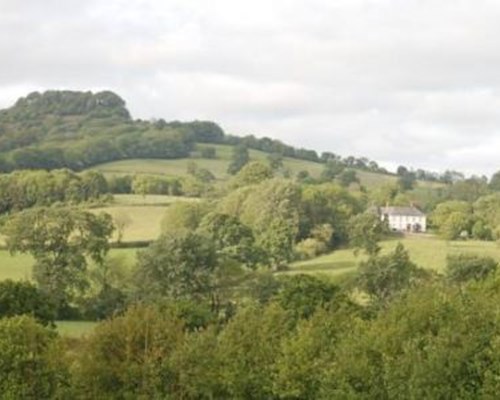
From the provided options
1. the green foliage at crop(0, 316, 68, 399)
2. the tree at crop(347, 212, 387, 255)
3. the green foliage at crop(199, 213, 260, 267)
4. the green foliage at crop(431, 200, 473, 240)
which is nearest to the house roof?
the green foliage at crop(431, 200, 473, 240)

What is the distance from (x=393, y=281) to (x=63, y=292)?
108 ft

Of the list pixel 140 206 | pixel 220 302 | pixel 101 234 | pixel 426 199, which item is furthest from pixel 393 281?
pixel 426 199

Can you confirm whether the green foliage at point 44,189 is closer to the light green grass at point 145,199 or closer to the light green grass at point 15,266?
the light green grass at point 145,199

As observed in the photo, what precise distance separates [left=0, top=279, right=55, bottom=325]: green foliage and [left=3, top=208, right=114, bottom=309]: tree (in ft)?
43.5

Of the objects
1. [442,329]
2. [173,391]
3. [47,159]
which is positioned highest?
[47,159]

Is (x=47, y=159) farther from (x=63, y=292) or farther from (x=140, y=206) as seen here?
(x=63, y=292)

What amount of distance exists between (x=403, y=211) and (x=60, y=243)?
81.0m

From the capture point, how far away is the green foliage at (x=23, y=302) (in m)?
72.4

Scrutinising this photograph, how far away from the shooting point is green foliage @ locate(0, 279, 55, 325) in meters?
72.4

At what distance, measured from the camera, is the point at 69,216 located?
99.8m

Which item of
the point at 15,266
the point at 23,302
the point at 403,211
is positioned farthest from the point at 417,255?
the point at 23,302

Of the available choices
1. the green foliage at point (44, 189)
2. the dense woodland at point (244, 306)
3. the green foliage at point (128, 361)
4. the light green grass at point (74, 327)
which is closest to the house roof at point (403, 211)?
the dense woodland at point (244, 306)

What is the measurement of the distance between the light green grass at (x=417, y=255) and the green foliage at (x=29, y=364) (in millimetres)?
59223

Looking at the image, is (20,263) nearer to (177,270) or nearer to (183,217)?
(177,270)
